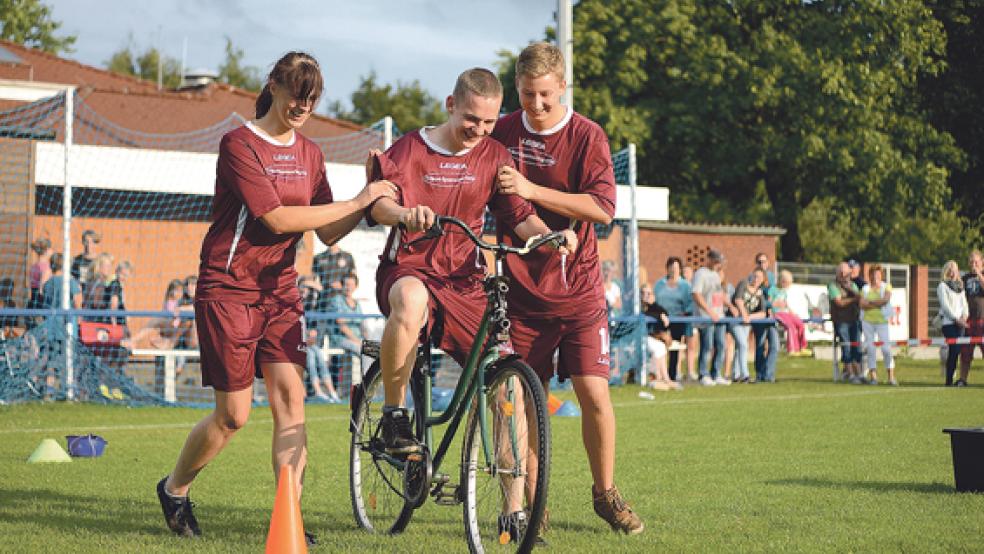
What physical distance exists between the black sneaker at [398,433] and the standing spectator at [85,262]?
11.4m

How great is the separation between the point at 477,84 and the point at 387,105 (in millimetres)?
64329

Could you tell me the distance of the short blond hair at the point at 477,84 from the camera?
231 inches

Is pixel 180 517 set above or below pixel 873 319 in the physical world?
below

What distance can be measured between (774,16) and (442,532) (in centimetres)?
4073

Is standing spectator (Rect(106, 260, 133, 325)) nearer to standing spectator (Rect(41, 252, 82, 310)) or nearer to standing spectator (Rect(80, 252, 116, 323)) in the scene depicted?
standing spectator (Rect(80, 252, 116, 323))

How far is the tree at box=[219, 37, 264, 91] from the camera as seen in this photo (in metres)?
76.4

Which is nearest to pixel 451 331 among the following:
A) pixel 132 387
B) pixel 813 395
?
pixel 132 387

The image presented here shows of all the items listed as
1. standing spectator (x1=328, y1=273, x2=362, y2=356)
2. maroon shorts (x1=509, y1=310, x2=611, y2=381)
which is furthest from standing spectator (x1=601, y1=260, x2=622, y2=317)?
maroon shorts (x1=509, y1=310, x2=611, y2=381)

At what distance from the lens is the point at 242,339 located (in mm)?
6320

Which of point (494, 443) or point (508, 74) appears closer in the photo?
point (494, 443)

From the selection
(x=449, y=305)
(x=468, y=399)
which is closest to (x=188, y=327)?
(x=449, y=305)

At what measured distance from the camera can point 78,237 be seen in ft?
82.5

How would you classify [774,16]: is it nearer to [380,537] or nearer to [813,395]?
[813,395]

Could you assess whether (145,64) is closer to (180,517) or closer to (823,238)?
(823,238)
